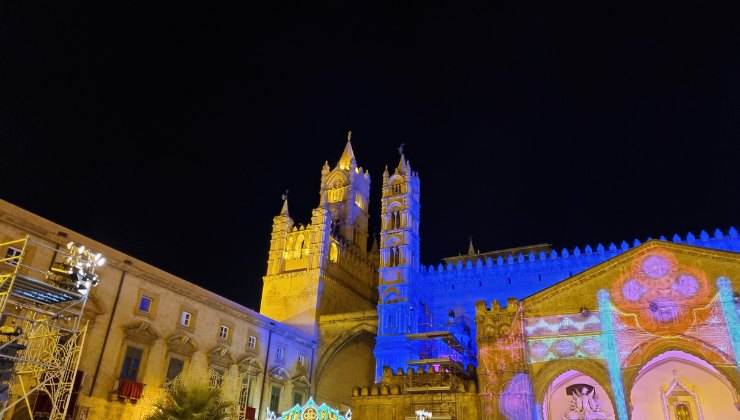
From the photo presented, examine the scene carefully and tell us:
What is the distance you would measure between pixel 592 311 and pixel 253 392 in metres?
23.7

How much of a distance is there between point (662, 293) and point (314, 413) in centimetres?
1853

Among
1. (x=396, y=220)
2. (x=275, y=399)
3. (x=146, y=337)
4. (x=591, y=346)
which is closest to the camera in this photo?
(x=591, y=346)

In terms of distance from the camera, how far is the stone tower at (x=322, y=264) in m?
53.2

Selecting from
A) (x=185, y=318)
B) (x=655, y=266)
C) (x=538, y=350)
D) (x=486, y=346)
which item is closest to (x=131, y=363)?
(x=185, y=318)

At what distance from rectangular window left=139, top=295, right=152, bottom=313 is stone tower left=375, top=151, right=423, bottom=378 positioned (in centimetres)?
2155

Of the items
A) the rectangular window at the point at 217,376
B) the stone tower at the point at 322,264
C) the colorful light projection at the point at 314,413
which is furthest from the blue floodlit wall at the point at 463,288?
the colorful light projection at the point at 314,413

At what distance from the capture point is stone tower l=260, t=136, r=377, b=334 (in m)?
53.2

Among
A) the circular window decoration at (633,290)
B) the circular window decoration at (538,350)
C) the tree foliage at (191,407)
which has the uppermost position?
the circular window decoration at (633,290)

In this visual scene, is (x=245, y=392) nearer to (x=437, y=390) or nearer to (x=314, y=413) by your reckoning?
(x=314, y=413)

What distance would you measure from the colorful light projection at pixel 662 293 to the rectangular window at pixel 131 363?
26.5 metres

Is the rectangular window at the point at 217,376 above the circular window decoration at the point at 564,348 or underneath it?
underneath

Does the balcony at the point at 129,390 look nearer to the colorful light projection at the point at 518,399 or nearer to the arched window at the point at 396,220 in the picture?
the colorful light projection at the point at 518,399

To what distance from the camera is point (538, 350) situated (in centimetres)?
2867

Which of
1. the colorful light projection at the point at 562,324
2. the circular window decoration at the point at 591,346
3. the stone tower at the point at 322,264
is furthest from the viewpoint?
the stone tower at the point at 322,264
